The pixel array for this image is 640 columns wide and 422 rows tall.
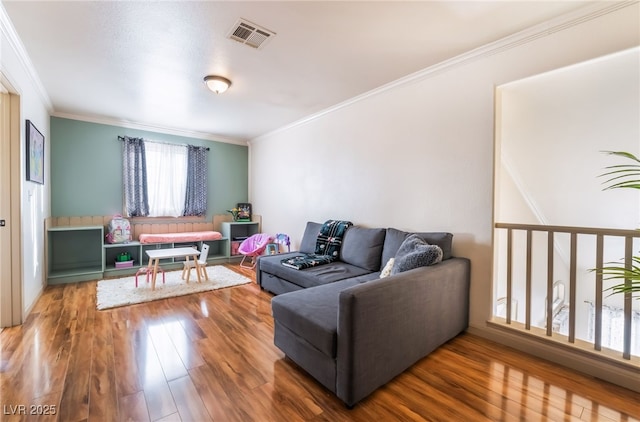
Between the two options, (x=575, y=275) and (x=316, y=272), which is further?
(x=316, y=272)

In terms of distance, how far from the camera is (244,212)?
5.70 metres

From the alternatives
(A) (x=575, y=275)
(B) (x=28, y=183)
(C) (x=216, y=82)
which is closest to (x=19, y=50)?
(B) (x=28, y=183)

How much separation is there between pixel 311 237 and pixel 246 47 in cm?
239

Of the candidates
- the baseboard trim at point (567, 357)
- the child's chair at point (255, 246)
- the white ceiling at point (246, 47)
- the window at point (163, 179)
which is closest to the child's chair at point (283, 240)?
the child's chair at point (255, 246)

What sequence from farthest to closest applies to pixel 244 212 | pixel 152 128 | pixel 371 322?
pixel 244 212 < pixel 152 128 < pixel 371 322

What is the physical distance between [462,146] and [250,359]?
254cm

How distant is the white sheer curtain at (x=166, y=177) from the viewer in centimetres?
487

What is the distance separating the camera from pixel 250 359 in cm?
205

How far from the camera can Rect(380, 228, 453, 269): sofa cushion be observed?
245 centimetres

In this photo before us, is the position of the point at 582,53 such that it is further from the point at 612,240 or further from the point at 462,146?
the point at 612,240

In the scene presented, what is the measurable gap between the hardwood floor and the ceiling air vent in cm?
249

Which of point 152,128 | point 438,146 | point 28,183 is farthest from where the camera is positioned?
point 152,128

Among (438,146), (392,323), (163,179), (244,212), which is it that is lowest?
(392,323)

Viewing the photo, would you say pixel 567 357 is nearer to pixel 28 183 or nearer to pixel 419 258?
pixel 419 258
